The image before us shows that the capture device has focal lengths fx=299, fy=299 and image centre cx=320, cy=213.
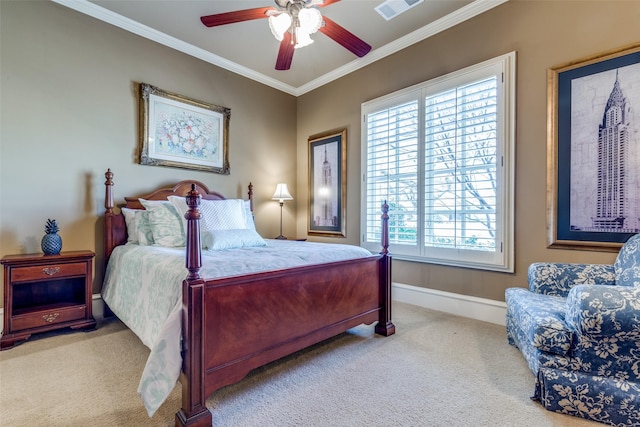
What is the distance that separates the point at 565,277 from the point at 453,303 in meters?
1.11

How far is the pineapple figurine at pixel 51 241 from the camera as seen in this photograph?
2447 millimetres

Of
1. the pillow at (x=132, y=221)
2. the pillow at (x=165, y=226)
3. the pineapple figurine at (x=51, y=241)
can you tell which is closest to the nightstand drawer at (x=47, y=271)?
the pineapple figurine at (x=51, y=241)

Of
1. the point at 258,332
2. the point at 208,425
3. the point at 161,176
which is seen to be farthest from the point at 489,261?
the point at 161,176

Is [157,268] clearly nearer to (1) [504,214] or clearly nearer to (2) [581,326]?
(2) [581,326]

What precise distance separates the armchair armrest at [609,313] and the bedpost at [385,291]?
4.20 ft

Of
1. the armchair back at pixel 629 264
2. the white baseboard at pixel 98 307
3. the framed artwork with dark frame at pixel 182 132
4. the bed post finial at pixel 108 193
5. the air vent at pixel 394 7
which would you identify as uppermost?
the air vent at pixel 394 7

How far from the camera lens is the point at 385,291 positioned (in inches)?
99.3

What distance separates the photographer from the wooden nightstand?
2.26 meters

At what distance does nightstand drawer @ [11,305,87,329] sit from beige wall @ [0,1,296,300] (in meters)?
0.47

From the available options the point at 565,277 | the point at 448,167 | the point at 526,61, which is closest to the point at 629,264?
the point at 565,277

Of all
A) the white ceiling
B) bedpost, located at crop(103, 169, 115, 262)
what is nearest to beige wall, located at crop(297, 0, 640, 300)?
the white ceiling

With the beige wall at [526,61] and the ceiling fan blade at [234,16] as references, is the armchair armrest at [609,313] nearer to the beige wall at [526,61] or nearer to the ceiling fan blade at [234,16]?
the beige wall at [526,61]

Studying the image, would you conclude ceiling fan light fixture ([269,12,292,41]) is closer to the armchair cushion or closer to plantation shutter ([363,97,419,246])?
plantation shutter ([363,97,419,246])

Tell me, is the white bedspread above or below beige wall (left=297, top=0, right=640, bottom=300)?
below
